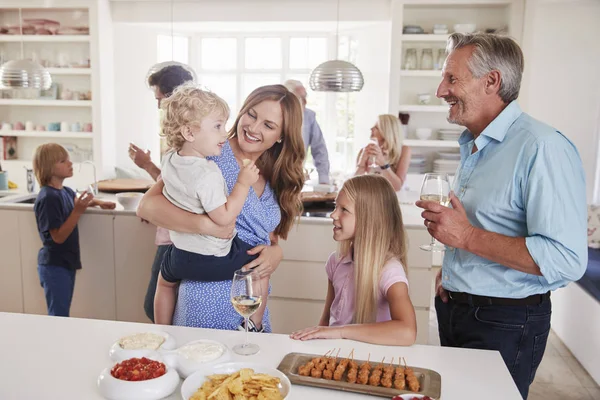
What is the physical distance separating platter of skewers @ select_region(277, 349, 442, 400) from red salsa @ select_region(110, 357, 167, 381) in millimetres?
303

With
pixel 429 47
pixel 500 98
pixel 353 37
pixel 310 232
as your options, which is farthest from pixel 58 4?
pixel 500 98

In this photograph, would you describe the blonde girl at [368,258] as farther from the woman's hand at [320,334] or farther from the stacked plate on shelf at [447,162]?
the stacked plate on shelf at [447,162]

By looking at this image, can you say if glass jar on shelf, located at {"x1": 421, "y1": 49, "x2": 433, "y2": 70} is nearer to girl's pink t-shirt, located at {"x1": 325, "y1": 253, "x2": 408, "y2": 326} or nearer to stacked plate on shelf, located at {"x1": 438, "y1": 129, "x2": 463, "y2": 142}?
stacked plate on shelf, located at {"x1": 438, "y1": 129, "x2": 463, "y2": 142}

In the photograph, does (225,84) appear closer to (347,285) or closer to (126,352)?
(347,285)

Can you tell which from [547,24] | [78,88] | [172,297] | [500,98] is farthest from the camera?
[78,88]

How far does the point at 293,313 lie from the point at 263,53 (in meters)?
4.73

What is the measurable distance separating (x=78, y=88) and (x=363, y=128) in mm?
3420

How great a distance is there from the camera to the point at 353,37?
22.8 ft

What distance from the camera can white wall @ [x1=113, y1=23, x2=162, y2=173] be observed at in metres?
6.68

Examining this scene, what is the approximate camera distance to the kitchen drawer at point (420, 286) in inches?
134

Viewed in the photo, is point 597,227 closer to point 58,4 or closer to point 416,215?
point 416,215

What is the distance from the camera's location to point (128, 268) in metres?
3.57

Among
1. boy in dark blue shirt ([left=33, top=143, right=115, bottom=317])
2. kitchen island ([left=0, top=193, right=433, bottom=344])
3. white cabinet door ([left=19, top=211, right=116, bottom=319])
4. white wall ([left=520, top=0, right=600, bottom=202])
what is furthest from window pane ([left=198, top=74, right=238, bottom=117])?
boy in dark blue shirt ([left=33, top=143, right=115, bottom=317])

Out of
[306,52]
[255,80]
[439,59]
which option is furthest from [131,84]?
[439,59]
